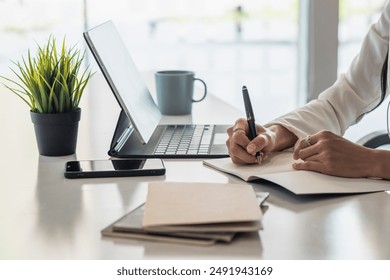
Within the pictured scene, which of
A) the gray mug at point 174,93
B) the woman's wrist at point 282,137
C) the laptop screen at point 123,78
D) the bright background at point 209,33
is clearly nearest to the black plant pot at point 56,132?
the laptop screen at point 123,78

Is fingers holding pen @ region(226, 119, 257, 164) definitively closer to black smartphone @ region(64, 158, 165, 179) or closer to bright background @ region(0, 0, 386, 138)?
black smartphone @ region(64, 158, 165, 179)

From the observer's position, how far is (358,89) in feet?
6.00

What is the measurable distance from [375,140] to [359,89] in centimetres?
44

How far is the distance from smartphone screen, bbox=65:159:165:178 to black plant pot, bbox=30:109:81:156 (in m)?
0.13

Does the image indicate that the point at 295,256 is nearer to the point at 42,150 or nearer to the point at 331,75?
the point at 42,150

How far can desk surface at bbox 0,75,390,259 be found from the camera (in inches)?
37.6

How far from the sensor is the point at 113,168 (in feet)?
4.45

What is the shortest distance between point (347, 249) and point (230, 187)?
0.83 feet

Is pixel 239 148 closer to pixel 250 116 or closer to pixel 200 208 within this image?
pixel 250 116

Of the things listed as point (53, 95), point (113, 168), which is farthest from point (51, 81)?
point (113, 168)

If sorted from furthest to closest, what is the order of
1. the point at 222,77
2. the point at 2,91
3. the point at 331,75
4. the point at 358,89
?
the point at 222,77
the point at 331,75
the point at 2,91
the point at 358,89

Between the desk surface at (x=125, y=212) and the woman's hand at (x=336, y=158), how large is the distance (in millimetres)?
86

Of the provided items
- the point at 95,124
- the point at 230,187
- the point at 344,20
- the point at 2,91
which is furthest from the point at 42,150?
the point at 344,20

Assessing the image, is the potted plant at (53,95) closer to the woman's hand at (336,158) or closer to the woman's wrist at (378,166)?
the woman's hand at (336,158)
